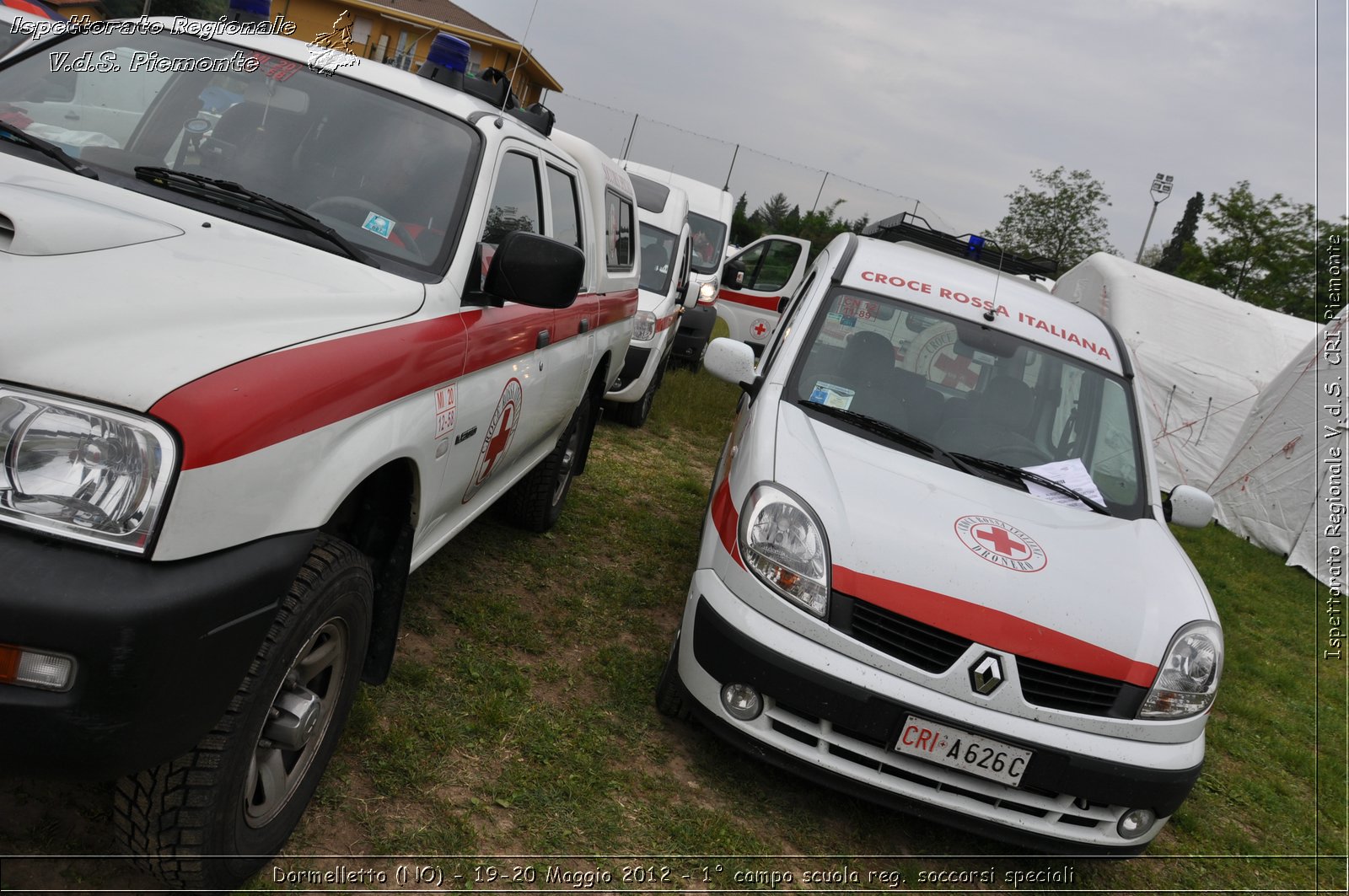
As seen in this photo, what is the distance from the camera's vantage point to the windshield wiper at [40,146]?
8.77 ft

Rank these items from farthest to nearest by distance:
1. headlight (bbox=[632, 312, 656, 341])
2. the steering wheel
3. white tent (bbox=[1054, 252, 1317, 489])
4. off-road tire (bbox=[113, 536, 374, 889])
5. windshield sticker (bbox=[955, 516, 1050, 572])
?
white tent (bbox=[1054, 252, 1317, 489]) < headlight (bbox=[632, 312, 656, 341]) < windshield sticker (bbox=[955, 516, 1050, 572]) < the steering wheel < off-road tire (bbox=[113, 536, 374, 889])

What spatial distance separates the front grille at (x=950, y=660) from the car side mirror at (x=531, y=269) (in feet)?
4.28

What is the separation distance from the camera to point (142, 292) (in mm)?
1965

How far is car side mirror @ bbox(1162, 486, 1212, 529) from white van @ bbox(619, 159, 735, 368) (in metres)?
7.93

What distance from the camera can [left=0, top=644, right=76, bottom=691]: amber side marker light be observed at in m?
1.67

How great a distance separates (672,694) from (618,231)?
2.80 m

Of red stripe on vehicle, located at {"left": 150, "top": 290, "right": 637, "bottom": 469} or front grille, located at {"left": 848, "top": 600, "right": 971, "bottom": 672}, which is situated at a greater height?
red stripe on vehicle, located at {"left": 150, "top": 290, "right": 637, "bottom": 469}

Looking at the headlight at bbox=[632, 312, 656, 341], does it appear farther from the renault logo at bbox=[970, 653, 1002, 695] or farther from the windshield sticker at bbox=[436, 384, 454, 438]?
the renault logo at bbox=[970, 653, 1002, 695]

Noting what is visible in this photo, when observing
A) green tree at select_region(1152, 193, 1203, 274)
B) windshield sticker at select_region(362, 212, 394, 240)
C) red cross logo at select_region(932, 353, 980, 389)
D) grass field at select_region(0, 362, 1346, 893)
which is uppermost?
green tree at select_region(1152, 193, 1203, 274)

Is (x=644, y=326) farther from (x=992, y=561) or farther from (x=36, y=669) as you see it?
(x=36, y=669)

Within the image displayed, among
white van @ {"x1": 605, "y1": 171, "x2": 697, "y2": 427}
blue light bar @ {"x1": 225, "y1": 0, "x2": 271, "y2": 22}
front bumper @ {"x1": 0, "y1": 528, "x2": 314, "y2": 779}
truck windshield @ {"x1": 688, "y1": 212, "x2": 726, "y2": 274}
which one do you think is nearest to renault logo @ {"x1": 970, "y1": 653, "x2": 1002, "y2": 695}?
front bumper @ {"x1": 0, "y1": 528, "x2": 314, "y2": 779}

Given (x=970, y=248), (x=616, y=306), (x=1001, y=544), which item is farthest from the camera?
(x=970, y=248)

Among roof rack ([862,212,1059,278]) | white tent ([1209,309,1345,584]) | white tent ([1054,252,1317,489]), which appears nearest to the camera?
roof rack ([862,212,1059,278])

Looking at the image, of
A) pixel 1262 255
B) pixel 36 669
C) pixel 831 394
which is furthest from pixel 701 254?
pixel 1262 255
